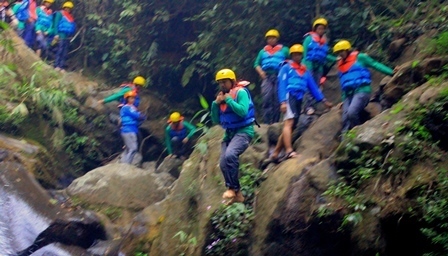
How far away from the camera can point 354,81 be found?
8.88 meters

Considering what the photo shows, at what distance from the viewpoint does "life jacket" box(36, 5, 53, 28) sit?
14484 mm

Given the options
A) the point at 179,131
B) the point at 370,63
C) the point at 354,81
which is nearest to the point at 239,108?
the point at 354,81

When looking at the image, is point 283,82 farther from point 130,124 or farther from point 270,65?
point 130,124

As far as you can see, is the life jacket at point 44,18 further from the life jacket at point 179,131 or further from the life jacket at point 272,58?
the life jacket at point 272,58

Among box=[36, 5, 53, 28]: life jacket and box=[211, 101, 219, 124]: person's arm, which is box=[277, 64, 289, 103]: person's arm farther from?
box=[36, 5, 53, 28]: life jacket

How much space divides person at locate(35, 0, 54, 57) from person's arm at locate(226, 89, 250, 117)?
8662 mm

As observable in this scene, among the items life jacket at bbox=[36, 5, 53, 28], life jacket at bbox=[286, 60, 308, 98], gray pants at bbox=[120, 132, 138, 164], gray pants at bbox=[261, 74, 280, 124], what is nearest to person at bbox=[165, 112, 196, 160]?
gray pants at bbox=[120, 132, 138, 164]

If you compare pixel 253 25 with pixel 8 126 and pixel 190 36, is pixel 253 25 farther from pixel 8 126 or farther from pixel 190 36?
pixel 8 126

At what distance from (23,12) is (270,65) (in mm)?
7258

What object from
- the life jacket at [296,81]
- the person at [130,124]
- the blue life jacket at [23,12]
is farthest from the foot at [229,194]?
the blue life jacket at [23,12]

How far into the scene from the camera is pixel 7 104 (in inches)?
496

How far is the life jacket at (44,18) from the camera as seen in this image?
14484mm

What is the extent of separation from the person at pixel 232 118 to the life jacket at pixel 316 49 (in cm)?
277

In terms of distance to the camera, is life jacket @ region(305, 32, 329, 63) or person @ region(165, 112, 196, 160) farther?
person @ region(165, 112, 196, 160)
